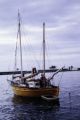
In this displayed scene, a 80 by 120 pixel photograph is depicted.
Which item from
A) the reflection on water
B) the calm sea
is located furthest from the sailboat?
the calm sea

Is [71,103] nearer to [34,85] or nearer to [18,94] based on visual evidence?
[34,85]

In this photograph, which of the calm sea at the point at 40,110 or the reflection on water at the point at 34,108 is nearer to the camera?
the calm sea at the point at 40,110

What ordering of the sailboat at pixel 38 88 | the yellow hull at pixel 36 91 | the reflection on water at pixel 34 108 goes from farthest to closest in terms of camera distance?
the sailboat at pixel 38 88
the yellow hull at pixel 36 91
the reflection on water at pixel 34 108

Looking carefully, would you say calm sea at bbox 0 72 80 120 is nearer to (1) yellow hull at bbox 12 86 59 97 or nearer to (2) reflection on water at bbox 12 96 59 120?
(2) reflection on water at bbox 12 96 59 120

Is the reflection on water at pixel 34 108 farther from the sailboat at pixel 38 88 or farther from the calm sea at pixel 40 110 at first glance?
the sailboat at pixel 38 88

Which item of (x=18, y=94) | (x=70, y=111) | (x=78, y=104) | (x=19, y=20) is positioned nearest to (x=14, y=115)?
(x=70, y=111)

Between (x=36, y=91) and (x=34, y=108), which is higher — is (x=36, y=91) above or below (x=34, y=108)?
above

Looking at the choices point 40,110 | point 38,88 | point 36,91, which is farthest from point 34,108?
point 36,91

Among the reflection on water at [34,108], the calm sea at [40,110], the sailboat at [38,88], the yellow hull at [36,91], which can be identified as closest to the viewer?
the calm sea at [40,110]

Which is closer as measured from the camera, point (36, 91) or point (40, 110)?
point (40, 110)

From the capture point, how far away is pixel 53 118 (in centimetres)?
4594

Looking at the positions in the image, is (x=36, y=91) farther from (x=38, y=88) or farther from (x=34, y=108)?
(x=34, y=108)

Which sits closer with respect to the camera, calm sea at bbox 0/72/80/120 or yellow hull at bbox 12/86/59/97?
calm sea at bbox 0/72/80/120

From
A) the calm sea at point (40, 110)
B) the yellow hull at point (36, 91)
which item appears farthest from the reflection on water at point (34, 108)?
the yellow hull at point (36, 91)
